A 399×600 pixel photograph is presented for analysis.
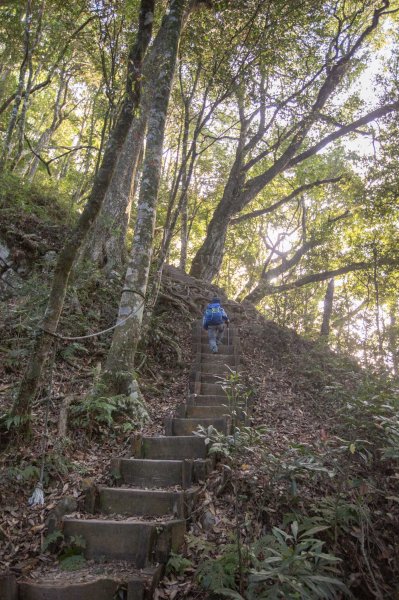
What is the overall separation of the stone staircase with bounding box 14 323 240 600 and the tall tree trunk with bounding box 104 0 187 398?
4.32 feet

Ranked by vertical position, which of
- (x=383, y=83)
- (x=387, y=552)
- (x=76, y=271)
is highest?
(x=383, y=83)

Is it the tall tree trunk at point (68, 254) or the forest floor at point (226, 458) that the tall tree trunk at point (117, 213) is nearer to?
the forest floor at point (226, 458)

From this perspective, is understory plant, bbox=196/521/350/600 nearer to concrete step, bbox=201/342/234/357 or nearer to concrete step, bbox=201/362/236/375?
concrete step, bbox=201/362/236/375

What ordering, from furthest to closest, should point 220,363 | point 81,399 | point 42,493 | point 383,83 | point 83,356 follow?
1. point 383,83
2. point 220,363
3. point 83,356
4. point 81,399
5. point 42,493

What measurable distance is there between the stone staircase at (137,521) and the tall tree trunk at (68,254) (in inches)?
57.0

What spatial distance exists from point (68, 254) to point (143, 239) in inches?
102

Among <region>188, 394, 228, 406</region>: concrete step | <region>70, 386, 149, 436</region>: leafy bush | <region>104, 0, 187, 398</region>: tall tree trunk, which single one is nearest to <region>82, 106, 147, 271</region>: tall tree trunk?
<region>104, 0, 187, 398</region>: tall tree trunk

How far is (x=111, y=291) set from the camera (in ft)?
30.4

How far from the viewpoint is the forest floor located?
362cm

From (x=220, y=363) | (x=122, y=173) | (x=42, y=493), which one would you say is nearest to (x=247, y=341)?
(x=220, y=363)

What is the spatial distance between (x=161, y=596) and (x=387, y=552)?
2.02 metres

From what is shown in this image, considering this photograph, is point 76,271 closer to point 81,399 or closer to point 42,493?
point 81,399

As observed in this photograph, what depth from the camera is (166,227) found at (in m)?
9.53

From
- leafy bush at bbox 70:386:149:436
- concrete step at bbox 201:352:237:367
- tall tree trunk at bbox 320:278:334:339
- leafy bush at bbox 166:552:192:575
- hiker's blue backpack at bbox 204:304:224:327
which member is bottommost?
leafy bush at bbox 166:552:192:575
